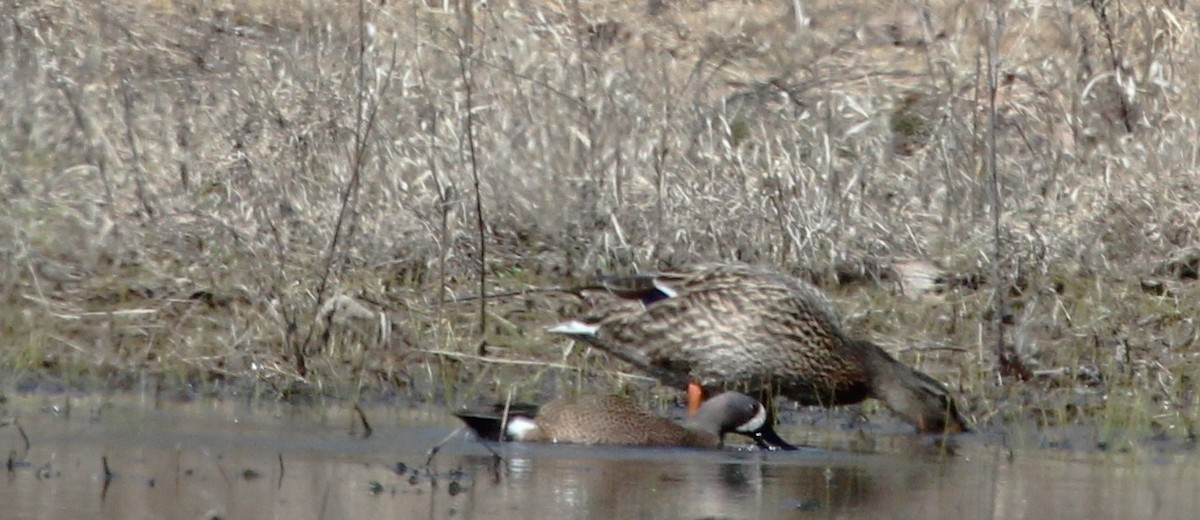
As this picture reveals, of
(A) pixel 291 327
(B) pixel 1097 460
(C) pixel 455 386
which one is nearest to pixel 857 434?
(B) pixel 1097 460

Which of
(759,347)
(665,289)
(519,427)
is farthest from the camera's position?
(665,289)

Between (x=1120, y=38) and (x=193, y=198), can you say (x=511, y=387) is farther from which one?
(x=1120, y=38)

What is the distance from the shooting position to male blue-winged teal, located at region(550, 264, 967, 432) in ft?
27.6

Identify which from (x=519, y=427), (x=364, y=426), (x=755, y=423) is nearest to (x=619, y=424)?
(x=519, y=427)

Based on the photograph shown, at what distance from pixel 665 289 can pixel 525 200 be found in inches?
72.1

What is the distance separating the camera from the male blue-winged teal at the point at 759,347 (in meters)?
8.42

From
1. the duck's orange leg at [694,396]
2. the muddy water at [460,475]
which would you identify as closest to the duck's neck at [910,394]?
the muddy water at [460,475]

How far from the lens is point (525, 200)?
10414 millimetres

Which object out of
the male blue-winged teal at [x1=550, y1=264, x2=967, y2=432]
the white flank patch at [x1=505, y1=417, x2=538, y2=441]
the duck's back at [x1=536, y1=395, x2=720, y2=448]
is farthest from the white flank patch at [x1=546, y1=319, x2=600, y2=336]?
the white flank patch at [x1=505, y1=417, x2=538, y2=441]

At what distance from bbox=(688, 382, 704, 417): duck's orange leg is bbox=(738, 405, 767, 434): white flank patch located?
2.33 feet

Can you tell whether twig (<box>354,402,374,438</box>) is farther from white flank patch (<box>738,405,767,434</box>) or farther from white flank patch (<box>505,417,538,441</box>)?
white flank patch (<box>738,405,767,434</box>)

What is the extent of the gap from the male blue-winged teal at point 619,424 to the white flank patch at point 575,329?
3.32 ft

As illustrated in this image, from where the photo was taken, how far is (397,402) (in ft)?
27.6

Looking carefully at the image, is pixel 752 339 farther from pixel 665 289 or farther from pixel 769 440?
pixel 769 440
